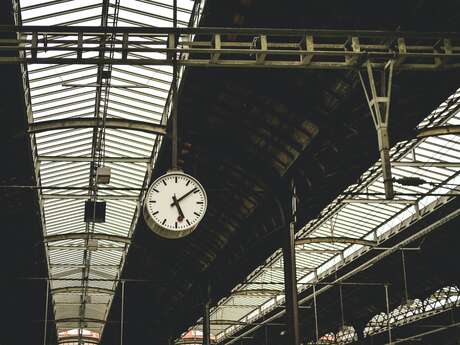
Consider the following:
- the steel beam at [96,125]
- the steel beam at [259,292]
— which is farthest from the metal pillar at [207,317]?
the steel beam at [96,125]

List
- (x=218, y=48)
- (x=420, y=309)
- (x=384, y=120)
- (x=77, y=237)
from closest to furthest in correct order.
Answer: (x=384, y=120)
(x=218, y=48)
(x=77, y=237)
(x=420, y=309)

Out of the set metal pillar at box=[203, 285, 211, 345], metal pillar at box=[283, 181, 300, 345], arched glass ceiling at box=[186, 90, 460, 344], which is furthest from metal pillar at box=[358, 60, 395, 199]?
metal pillar at box=[203, 285, 211, 345]

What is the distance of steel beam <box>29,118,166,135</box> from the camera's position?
19559mm

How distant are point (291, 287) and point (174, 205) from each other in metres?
9.18

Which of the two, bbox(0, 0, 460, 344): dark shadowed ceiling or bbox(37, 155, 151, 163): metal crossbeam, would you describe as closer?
bbox(0, 0, 460, 344): dark shadowed ceiling

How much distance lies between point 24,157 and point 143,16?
22.9ft

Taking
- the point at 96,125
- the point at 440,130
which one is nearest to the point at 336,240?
the point at 440,130

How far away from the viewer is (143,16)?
16547mm

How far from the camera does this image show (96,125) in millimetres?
19844

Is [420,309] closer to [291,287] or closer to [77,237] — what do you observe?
[77,237]

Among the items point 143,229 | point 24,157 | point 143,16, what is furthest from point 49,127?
point 143,229

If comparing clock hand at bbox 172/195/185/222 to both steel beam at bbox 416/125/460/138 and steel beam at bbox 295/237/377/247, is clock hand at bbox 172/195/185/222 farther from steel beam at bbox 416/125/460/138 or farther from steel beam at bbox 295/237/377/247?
steel beam at bbox 295/237/377/247

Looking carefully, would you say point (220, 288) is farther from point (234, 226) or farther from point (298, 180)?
point (298, 180)

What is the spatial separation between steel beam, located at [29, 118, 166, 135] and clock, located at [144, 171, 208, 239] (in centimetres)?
944
